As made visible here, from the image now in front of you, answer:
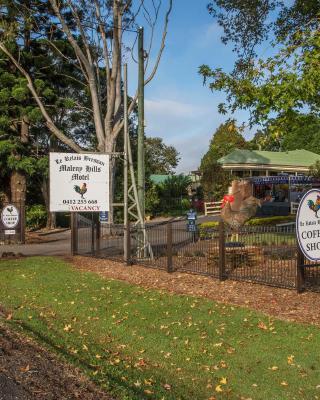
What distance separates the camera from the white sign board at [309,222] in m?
8.07

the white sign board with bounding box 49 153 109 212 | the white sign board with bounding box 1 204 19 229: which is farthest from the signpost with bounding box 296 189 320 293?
the white sign board with bounding box 1 204 19 229

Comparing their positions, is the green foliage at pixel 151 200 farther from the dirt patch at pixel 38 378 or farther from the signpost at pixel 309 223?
the dirt patch at pixel 38 378

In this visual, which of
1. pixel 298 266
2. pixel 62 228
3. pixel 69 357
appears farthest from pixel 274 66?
pixel 62 228

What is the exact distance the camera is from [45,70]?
2633cm

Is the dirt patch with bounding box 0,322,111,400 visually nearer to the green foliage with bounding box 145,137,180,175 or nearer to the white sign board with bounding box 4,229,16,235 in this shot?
the white sign board with bounding box 4,229,16,235

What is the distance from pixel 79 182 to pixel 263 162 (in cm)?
2754

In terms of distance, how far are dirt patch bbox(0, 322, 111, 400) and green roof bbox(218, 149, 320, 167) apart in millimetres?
34573

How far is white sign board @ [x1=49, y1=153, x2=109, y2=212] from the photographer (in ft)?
49.8

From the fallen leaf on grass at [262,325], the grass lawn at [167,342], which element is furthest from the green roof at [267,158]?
the fallen leaf on grass at [262,325]

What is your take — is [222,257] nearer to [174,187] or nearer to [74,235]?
[74,235]

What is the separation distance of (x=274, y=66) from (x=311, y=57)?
85 cm

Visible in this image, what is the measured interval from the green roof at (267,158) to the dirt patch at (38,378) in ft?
113

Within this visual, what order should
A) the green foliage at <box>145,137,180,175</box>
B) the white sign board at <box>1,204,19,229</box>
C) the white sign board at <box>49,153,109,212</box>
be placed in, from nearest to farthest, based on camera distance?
1. the white sign board at <box>49,153,109,212</box>
2. the white sign board at <box>1,204,19,229</box>
3. the green foliage at <box>145,137,180,175</box>

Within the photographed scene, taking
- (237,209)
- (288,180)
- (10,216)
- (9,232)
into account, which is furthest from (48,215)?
(237,209)
